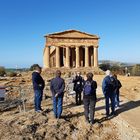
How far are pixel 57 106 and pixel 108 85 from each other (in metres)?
2.79

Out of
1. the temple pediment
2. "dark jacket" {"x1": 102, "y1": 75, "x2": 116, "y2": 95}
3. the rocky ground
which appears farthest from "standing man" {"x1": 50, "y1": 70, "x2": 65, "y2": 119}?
the temple pediment

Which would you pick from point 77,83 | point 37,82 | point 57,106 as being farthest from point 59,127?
point 77,83

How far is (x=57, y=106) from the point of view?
1281 cm

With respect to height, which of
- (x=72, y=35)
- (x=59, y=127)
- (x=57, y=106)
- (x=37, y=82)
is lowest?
(x=59, y=127)

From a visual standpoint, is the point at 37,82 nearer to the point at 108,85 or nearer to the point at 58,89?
the point at 58,89

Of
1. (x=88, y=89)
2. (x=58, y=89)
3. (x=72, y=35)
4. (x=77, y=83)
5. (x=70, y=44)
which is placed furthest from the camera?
(x=70, y=44)

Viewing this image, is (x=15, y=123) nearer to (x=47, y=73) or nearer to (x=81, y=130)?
(x=81, y=130)

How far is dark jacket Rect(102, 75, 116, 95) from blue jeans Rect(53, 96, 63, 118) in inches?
94.8

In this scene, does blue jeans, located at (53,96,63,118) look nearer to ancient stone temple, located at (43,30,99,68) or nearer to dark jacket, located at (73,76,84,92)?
dark jacket, located at (73,76,84,92)

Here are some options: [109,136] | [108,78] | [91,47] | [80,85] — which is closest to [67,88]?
[80,85]

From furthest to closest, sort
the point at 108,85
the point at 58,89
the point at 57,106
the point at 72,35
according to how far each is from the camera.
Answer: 1. the point at 72,35
2. the point at 108,85
3. the point at 57,106
4. the point at 58,89

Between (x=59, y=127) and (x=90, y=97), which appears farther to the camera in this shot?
(x=90, y=97)

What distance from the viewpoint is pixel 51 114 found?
13586 mm

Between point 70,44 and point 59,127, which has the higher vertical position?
point 70,44
